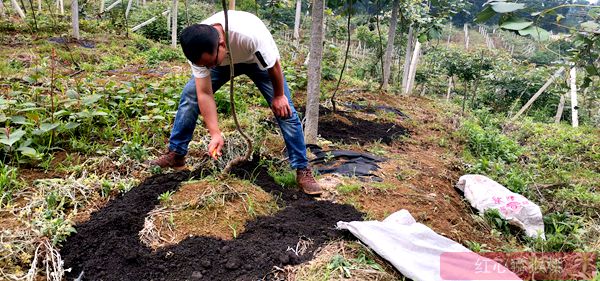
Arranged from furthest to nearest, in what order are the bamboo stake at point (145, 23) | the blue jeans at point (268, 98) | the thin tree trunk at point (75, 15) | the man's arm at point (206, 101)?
the bamboo stake at point (145, 23), the thin tree trunk at point (75, 15), the blue jeans at point (268, 98), the man's arm at point (206, 101)

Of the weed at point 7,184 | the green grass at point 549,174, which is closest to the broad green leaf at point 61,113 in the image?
the weed at point 7,184

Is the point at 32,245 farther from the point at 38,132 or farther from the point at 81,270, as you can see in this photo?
the point at 38,132

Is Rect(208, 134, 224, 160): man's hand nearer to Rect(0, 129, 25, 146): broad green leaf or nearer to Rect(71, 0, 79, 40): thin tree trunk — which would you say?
Rect(0, 129, 25, 146): broad green leaf

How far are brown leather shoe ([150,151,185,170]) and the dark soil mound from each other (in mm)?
1704

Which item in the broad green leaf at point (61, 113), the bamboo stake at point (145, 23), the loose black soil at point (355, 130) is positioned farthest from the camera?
the bamboo stake at point (145, 23)

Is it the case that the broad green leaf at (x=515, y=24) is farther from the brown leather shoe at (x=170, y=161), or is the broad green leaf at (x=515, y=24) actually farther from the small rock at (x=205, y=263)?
the brown leather shoe at (x=170, y=161)

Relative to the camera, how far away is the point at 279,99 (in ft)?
7.71

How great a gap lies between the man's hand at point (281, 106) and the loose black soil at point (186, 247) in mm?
568

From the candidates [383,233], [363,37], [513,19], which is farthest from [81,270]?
[363,37]

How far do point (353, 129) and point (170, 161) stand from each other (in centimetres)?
233

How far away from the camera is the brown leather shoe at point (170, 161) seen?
2.50 meters

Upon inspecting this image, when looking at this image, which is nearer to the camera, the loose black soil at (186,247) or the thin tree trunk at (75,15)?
the loose black soil at (186,247)

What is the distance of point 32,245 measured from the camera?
1.68 meters

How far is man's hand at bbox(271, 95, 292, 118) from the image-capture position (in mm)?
2348
